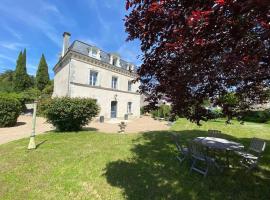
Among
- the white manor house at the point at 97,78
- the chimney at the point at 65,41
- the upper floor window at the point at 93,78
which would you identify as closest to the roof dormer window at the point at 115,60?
the white manor house at the point at 97,78

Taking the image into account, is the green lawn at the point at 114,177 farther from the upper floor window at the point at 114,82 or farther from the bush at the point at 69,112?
the upper floor window at the point at 114,82

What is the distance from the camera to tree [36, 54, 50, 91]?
3778cm

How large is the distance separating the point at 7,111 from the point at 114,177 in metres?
13.0

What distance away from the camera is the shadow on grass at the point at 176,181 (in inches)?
164

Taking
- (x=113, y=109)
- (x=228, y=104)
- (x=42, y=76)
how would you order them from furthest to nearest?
1. (x=42, y=76)
2. (x=113, y=109)
3. (x=228, y=104)

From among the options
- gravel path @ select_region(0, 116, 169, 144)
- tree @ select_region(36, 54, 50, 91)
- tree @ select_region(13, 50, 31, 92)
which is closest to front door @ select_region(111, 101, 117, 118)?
gravel path @ select_region(0, 116, 169, 144)

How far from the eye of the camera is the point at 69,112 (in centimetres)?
1094

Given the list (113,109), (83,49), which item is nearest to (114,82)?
(113,109)

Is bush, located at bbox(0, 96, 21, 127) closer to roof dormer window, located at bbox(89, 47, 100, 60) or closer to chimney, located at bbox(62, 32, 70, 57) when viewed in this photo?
roof dormer window, located at bbox(89, 47, 100, 60)

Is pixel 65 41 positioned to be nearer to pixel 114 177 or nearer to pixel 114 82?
pixel 114 82

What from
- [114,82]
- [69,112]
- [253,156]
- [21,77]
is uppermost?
[21,77]

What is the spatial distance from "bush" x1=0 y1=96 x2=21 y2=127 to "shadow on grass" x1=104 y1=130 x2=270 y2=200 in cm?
1200

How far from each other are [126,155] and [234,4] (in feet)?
19.4

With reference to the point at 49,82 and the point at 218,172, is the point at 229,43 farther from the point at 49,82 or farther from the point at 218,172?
the point at 49,82
